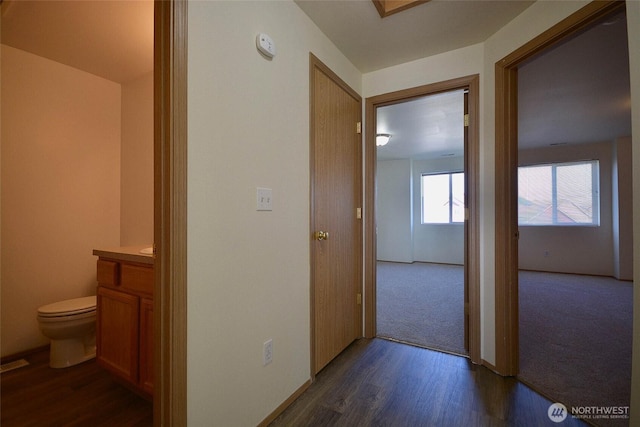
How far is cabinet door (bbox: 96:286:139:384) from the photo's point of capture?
161 cm

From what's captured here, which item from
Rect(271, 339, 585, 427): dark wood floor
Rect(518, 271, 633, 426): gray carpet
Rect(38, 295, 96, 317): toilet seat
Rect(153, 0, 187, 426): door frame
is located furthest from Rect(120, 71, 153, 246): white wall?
Rect(518, 271, 633, 426): gray carpet

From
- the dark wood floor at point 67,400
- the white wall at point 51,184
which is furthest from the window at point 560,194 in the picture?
the white wall at point 51,184

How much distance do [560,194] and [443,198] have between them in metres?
2.09

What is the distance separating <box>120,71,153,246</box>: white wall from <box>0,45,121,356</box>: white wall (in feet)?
0.31

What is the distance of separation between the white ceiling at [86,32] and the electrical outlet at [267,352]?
2115 mm

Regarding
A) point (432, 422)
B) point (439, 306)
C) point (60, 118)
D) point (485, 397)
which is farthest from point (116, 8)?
point (439, 306)

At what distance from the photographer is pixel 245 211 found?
1.35 m

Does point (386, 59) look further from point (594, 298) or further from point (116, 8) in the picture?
point (594, 298)

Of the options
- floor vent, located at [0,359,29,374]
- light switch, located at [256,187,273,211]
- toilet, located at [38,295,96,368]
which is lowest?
floor vent, located at [0,359,29,374]

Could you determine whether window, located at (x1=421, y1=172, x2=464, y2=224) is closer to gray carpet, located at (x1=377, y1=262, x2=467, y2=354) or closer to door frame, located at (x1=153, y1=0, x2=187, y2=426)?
gray carpet, located at (x1=377, y1=262, x2=467, y2=354)

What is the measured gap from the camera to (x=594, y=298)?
12.3ft

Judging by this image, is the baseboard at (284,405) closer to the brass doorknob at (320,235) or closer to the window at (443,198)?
the brass doorknob at (320,235)

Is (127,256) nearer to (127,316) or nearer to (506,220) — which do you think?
(127,316)

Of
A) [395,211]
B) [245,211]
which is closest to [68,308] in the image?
[245,211]
